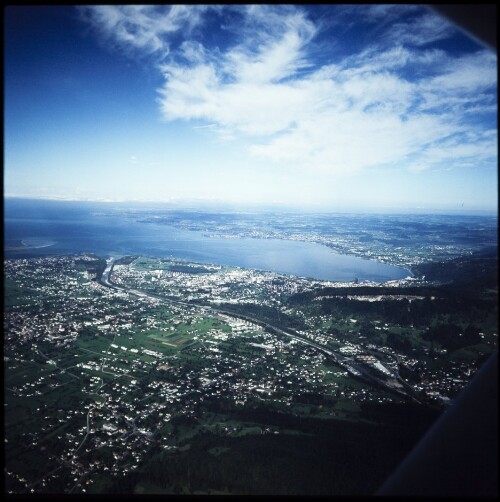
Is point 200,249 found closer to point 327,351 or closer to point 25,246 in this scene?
point 25,246

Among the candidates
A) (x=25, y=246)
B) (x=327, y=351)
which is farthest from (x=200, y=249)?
(x=327, y=351)

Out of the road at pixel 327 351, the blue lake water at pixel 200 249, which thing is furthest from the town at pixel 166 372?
the blue lake water at pixel 200 249

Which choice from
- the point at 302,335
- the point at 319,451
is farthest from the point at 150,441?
the point at 302,335

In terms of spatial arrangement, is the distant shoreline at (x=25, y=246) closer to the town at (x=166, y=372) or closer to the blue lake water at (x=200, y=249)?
the blue lake water at (x=200, y=249)

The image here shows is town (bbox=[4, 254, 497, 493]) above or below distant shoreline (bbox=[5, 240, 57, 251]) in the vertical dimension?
below

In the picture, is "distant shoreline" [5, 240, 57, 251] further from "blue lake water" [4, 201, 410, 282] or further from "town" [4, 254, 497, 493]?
"town" [4, 254, 497, 493]

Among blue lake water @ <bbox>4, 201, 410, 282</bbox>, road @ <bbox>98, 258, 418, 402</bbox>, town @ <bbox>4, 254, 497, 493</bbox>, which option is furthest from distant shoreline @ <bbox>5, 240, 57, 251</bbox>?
road @ <bbox>98, 258, 418, 402</bbox>

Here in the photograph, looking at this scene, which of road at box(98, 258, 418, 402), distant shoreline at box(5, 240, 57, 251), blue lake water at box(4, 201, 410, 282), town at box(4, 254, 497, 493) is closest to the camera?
town at box(4, 254, 497, 493)

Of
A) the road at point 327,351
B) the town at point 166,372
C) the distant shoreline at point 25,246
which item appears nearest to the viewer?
the town at point 166,372
